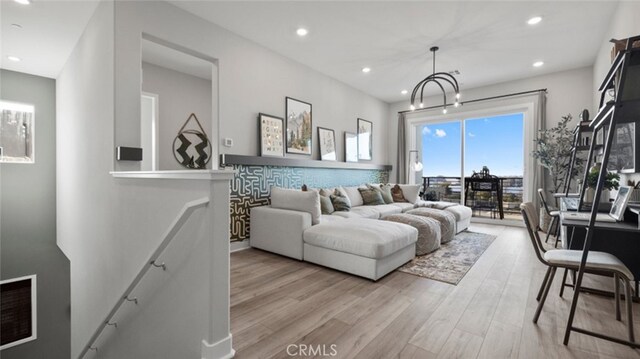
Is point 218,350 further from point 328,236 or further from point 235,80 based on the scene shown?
point 235,80

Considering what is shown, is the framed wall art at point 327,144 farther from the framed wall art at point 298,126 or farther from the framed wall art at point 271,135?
the framed wall art at point 271,135

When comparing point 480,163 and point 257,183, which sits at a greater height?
point 480,163

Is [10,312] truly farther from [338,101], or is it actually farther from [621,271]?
[621,271]

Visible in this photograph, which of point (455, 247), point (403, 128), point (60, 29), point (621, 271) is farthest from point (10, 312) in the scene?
point (403, 128)

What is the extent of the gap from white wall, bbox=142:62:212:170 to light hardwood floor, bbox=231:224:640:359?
110 inches

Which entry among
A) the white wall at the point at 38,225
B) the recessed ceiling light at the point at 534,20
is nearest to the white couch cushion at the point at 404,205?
the recessed ceiling light at the point at 534,20

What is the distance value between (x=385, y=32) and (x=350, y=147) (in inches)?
99.9

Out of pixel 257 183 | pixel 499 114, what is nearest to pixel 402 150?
pixel 499 114

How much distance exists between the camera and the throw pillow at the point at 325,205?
3957mm

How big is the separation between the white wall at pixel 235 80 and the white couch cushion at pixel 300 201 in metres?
0.78

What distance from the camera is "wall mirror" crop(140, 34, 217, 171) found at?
438 cm

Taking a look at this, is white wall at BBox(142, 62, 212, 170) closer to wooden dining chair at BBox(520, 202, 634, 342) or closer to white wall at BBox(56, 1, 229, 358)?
white wall at BBox(56, 1, 229, 358)

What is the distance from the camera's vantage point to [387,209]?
4.59 m

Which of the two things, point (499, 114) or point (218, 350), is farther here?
point (499, 114)
